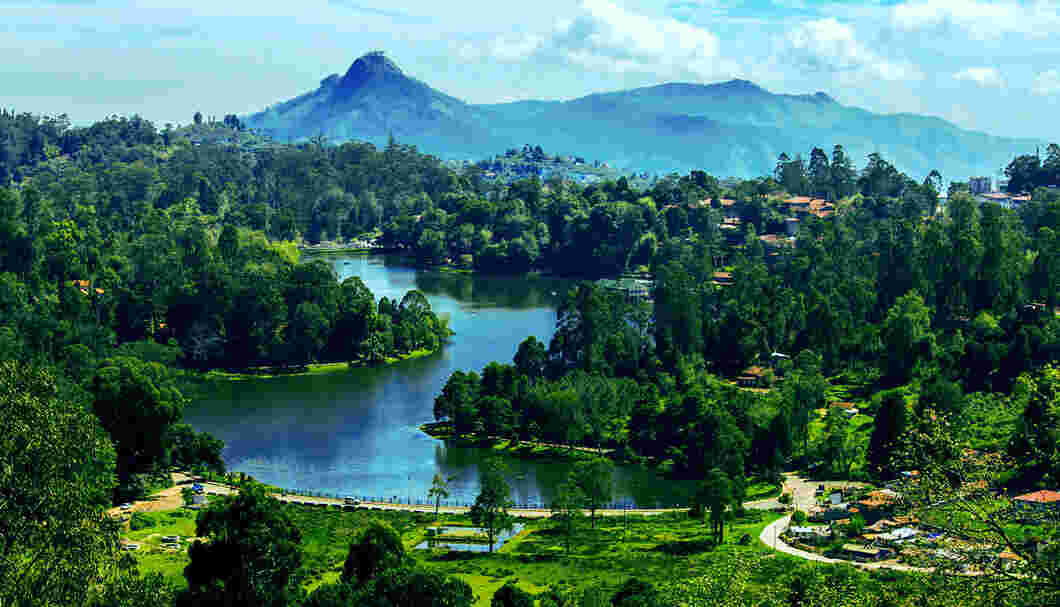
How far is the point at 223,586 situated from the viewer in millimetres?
24656

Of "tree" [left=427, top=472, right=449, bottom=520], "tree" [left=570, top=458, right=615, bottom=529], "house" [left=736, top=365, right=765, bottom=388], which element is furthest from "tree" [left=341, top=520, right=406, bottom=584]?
"house" [left=736, top=365, right=765, bottom=388]

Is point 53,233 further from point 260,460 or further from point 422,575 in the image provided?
point 422,575

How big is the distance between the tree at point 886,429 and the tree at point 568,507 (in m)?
12.3

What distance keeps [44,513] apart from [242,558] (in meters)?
7.25

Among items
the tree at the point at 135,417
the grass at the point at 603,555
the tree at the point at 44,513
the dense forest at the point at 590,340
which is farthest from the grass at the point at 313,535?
the tree at the point at 44,513

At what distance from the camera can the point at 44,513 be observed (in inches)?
721

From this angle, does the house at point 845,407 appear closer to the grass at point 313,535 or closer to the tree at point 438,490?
the tree at point 438,490

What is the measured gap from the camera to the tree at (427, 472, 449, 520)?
4034cm

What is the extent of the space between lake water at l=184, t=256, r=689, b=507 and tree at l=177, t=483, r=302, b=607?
57.7ft

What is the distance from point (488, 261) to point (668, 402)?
5760cm

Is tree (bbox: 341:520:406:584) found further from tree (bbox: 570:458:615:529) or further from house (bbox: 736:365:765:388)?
house (bbox: 736:365:765:388)

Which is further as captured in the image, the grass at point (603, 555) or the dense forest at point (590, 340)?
the grass at point (603, 555)

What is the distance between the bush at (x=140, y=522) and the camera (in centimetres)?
3619

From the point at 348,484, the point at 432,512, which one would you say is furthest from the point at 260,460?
the point at 432,512
